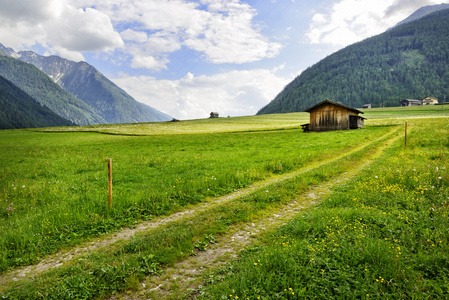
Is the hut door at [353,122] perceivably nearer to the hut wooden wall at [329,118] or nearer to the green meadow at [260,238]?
the hut wooden wall at [329,118]

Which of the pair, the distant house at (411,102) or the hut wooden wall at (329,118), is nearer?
the hut wooden wall at (329,118)

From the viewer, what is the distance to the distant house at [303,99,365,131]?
2085 inches

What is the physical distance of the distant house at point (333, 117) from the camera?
174ft

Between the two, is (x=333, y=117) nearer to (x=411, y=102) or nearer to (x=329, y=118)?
(x=329, y=118)

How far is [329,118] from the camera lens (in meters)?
54.7

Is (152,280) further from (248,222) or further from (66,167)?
(66,167)

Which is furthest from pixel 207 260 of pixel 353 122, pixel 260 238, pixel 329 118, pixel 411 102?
pixel 411 102

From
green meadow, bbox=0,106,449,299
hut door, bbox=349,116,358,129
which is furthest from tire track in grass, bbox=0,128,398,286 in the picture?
hut door, bbox=349,116,358,129

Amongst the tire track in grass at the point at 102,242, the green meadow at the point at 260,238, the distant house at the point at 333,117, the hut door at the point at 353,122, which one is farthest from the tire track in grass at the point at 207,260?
the hut door at the point at 353,122

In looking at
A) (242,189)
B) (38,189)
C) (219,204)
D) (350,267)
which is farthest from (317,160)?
(38,189)

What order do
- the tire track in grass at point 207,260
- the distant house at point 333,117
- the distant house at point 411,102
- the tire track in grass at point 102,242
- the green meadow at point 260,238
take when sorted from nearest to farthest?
1. the green meadow at point 260,238
2. the tire track in grass at point 207,260
3. the tire track in grass at point 102,242
4. the distant house at point 333,117
5. the distant house at point 411,102

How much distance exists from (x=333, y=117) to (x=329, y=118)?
910 mm

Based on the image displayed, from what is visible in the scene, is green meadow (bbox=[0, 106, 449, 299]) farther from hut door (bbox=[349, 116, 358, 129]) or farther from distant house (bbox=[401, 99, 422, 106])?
distant house (bbox=[401, 99, 422, 106])

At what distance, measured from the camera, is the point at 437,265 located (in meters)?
4.80
